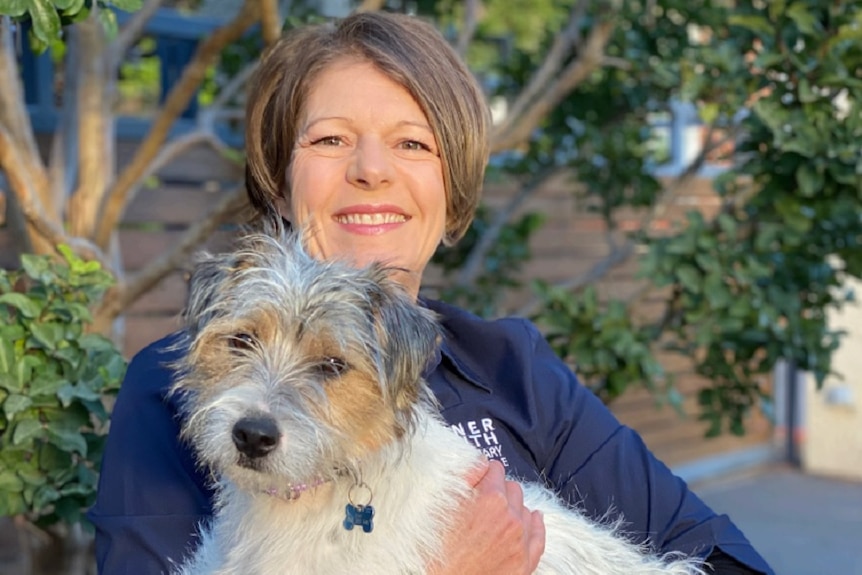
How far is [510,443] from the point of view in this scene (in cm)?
275

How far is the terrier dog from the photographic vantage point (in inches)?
84.6

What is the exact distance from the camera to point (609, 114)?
6.18 m

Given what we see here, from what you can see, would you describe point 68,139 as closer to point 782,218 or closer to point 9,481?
point 9,481

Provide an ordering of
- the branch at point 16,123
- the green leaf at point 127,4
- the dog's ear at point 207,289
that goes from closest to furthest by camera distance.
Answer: the dog's ear at point 207,289
the green leaf at point 127,4
the branch at point 16,123

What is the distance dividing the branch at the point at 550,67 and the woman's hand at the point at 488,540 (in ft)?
10.4

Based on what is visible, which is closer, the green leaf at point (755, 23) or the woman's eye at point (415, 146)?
the woman's eye at point (415, 146)

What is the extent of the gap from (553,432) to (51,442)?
130cm

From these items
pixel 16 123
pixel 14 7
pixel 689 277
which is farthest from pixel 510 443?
pixel 16 123

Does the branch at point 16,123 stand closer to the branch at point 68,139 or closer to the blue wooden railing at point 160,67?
the branch at point 68,139

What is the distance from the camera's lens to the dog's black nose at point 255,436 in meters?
2.04

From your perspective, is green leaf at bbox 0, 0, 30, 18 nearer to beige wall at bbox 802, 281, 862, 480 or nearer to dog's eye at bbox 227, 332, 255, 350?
dog's eye at bbox 227, 332, 255, 350

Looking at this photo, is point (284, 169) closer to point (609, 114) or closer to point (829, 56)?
point (829, 56)

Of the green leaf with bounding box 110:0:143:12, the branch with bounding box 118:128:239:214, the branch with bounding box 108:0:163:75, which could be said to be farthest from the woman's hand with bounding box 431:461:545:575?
the branch with bounding box 108:0:163:75

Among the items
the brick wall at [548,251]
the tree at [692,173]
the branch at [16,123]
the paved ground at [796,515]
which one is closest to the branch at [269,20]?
the tree at [692,173]
